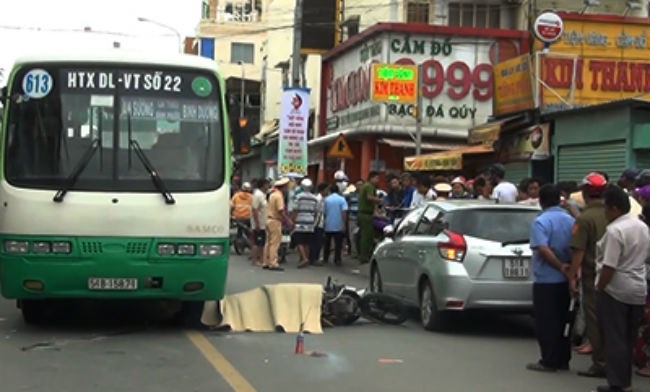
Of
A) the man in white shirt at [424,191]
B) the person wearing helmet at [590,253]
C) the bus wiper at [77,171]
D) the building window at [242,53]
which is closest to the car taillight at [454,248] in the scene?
the person wearing helmet at [590,253]

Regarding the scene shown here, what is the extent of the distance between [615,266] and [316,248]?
13474 millimetres

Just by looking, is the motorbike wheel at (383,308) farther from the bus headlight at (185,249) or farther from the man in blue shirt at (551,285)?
the man in blue shirt at (551,285)

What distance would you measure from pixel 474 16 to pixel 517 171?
13.0 meters

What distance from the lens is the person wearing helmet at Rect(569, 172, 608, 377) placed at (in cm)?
809

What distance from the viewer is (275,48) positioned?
179 ft

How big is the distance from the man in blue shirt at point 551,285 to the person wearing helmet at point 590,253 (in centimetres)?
16

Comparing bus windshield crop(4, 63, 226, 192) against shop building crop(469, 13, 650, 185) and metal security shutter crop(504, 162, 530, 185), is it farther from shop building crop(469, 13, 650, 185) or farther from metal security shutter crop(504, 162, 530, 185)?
metal security shutter crop(504, 162, 530, 185)

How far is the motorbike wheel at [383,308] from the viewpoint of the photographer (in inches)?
438

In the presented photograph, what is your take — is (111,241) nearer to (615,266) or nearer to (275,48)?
(615,266)

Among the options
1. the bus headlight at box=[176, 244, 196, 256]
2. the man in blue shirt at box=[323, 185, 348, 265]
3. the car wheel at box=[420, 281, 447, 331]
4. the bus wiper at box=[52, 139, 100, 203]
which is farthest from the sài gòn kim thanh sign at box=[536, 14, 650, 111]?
the bus wiper at box=[52, 139, 100, 203]

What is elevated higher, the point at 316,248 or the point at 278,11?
the point at 278,11

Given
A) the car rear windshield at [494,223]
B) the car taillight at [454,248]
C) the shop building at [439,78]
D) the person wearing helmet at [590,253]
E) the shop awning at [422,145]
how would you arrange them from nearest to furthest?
the person wearing helmet at [590,253] → the car taillight at [454,248] → the car rear windshield at [494,223] → the shop awning at [422,145] → the shop building at [439,78]

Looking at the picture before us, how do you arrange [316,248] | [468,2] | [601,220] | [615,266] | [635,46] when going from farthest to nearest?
1. [468,2]
2. [635,46]
3. [316,248]
4. [601,220]
5. [615,266]

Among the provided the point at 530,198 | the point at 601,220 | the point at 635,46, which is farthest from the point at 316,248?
the point at 601,220
